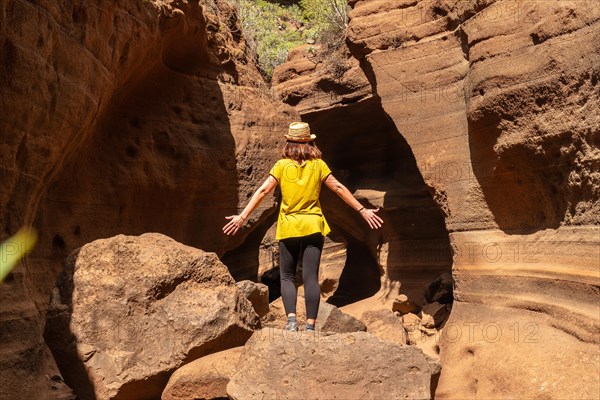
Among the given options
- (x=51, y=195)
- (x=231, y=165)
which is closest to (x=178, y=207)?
(x=231, y=165)

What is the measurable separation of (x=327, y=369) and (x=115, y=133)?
523 cm

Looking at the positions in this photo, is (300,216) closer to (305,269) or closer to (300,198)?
(300,198)

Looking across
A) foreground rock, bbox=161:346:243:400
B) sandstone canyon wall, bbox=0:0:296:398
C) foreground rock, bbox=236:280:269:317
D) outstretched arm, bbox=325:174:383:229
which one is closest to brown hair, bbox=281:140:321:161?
outstretched arm, bbox=325:174:383:229

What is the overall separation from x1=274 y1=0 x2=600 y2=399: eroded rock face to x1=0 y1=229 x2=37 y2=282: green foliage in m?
3.60

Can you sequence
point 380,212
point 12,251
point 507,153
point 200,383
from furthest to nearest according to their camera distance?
point 380,212
point 507,153
point 12,251
point 200,383

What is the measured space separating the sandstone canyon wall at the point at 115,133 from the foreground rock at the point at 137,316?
0.95ft

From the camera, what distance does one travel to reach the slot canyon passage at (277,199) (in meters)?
4.20

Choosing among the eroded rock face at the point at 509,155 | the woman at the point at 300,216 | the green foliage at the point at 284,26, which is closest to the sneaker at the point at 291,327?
the woman at the point at 300,216

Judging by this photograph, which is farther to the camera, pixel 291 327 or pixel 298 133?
pixel 298 133

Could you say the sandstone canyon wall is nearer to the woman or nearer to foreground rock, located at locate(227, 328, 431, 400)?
foreground rock, located at locate(227, 328, 431, 400)

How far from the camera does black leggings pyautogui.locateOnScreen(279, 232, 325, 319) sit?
4.12 metres

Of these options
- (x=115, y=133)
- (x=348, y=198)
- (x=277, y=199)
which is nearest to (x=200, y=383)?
(x=348, y=198)

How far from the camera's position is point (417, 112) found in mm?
7359

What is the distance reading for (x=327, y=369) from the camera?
356 cm
